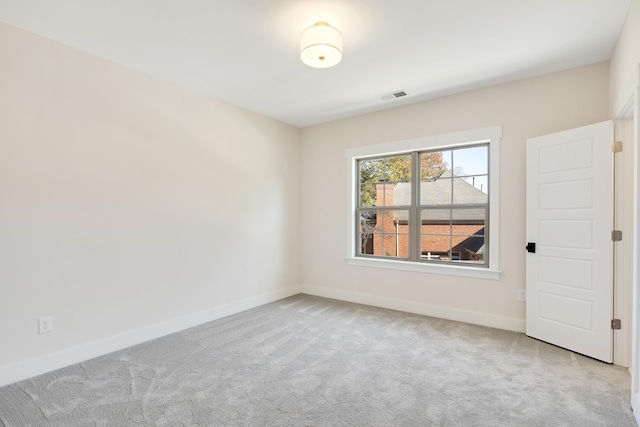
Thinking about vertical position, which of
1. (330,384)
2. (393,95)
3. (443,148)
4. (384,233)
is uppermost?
(393,95)

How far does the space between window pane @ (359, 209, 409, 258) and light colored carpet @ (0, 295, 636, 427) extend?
130 cm

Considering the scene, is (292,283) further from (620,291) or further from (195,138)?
(620,291)

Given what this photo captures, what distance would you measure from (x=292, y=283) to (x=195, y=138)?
2614mm

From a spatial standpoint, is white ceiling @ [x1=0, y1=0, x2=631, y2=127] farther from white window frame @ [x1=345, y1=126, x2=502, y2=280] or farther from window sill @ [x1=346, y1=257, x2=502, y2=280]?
window sill @ [x1=346, y1=257, x2=502, y2=280]

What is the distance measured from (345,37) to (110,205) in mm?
2602

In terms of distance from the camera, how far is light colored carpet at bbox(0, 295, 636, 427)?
1.98 metres

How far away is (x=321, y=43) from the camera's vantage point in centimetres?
230

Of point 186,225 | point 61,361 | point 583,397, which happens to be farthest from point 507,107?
point 61,361

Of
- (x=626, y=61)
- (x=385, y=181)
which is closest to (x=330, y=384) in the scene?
(x=385, y=181)

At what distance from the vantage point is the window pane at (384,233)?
14.4 ft

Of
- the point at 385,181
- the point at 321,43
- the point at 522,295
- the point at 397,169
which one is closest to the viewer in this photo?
the point at 321,43

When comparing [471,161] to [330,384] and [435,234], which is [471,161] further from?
[330,384]

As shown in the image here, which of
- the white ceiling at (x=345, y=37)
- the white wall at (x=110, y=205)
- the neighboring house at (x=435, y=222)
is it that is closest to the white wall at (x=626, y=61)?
the white ceiling at (x=345, y=37)

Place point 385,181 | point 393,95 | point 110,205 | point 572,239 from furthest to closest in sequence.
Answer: point 385,181 < point 393,95 < point 110,205 < point 572,239
